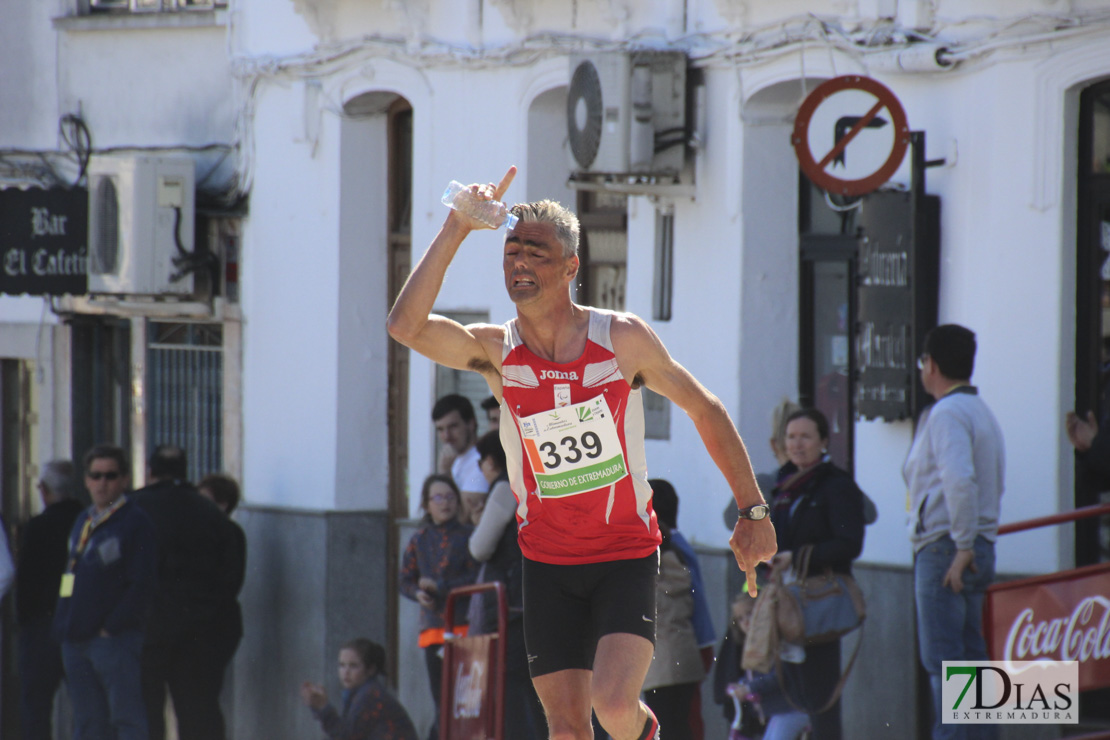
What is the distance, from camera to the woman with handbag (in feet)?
28.1

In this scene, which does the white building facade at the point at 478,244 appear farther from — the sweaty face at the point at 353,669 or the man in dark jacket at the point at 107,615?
the man in dark jacket at the point at 107,615

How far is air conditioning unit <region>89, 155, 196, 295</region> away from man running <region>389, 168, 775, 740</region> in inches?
355

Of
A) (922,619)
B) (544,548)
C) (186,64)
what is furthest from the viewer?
(186,64)

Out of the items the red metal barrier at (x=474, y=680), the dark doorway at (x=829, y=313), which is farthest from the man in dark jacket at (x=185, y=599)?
the dark doorway at (x=829, y=313)

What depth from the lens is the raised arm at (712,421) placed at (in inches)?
224

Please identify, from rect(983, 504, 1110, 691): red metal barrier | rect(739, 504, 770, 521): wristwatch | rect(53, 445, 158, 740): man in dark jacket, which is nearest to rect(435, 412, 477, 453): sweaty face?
rect(53, 445, 158, 740): man in dark jacket

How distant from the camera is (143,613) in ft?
34.9

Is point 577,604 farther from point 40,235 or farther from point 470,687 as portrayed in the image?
point 40,235

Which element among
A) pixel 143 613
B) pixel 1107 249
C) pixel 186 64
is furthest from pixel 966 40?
pixel 186 64

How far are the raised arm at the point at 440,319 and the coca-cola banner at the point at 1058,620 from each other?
3117 mm

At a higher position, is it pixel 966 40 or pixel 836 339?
pixel 966 40

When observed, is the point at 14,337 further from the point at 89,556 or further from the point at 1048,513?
the point at 1048,513

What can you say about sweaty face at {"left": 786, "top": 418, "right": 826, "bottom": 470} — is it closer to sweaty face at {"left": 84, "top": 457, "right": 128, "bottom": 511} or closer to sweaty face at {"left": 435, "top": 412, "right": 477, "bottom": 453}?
sweaty face at {"left": 435, "top": 412, "right": 477, "bottom": 453}

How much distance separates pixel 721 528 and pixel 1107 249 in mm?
3059
